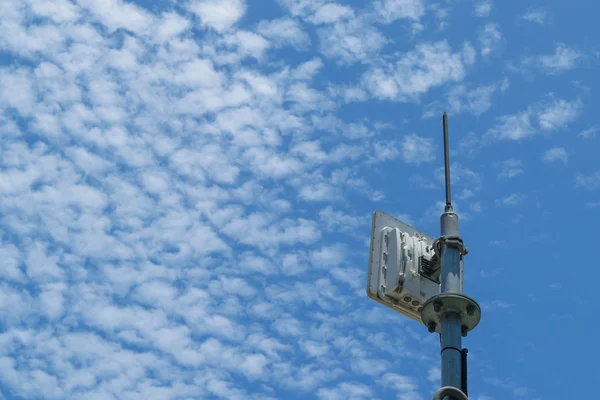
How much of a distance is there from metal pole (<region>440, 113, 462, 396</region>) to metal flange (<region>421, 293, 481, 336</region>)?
0.16 feet

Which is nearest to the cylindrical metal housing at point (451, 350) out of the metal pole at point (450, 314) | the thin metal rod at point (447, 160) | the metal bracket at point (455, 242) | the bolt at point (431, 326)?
the metal pole at point (450, 314)

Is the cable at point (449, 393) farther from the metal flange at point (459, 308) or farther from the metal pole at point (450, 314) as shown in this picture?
the metal flange at point (459, 308)

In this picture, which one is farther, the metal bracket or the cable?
the metal bracket

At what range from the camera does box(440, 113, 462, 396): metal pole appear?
787 centimetres

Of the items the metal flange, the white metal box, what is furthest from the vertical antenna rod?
the white metal box

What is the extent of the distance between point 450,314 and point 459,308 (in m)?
0.10

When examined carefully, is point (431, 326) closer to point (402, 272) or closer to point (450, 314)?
point (450, 314)

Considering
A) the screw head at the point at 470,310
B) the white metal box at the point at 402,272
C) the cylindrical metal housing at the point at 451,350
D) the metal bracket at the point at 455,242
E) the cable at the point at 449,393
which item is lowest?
the cable at the point at 449,393

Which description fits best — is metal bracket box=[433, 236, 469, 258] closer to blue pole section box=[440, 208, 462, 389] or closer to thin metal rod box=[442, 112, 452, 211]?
blue pole section box=[440, 208, 462, 389]

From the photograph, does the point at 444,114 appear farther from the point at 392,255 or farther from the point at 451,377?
the point at 451,377

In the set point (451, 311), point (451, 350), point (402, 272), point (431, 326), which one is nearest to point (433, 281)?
point (402, 272)

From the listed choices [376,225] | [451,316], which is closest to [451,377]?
[451,316]

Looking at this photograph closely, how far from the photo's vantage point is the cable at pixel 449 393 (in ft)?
24.3

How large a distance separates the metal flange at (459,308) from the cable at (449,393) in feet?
3.49
